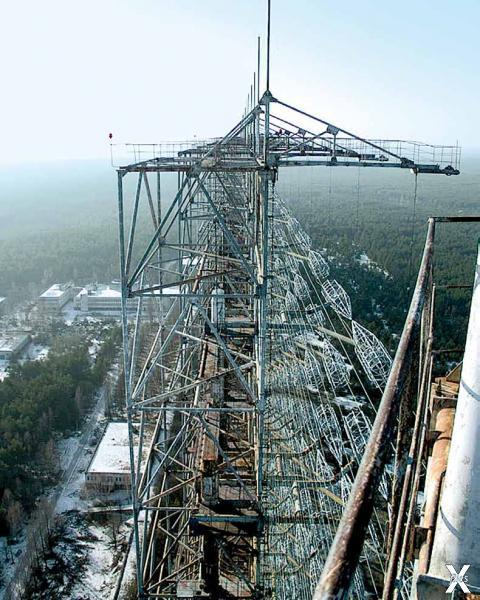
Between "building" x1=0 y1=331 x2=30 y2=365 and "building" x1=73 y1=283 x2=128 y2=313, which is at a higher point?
"building" x1=73 y1=283 x2=128 y2=313

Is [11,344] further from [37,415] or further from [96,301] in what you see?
[37,415]

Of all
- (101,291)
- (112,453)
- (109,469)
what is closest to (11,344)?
(101,291)

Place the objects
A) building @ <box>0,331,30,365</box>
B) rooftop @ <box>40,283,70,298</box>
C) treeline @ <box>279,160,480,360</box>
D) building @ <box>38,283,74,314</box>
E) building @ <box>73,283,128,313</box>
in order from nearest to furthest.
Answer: treeline @ <box>279,160,480,360</box> → building @ <box>0,331,30,365</box> → building @ <box>38,283,74,314</box> → building @ <box>73,283,128,313</box> → rooftop @ <box>40,283,70,298</box>

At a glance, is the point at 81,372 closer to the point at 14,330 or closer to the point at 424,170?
the point at 14,330

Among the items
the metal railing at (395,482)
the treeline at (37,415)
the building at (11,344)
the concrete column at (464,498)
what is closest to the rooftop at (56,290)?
the building at (11,344)

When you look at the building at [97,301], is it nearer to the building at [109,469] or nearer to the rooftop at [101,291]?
the rooftop at [101,291]

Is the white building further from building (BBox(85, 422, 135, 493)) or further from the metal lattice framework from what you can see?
the metal lattice framework

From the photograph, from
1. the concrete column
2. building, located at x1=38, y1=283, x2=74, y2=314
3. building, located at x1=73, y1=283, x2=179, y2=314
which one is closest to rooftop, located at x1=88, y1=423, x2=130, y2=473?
the concrete column
